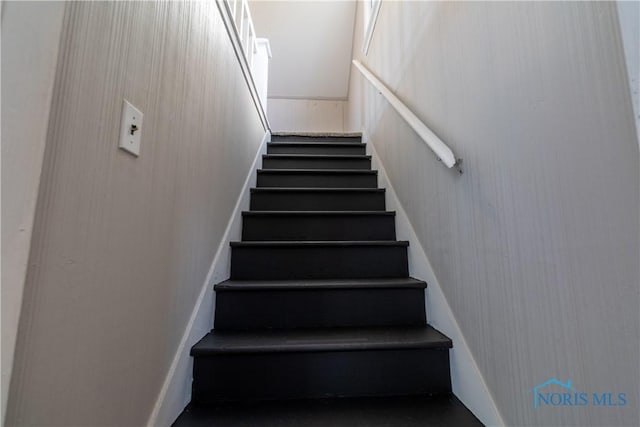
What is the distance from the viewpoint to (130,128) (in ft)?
2.29

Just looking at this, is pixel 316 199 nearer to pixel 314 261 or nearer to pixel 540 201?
pixel 314 261

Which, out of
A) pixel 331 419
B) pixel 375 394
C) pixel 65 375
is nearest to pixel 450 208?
pixel 375 394

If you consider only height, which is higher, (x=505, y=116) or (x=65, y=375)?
(x=505, y=116)

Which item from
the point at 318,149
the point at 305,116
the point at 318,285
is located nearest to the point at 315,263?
the point at 318,285

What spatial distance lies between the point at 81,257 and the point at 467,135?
1097mm

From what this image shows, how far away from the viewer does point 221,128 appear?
1464mm

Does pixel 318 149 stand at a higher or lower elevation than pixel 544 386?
higher

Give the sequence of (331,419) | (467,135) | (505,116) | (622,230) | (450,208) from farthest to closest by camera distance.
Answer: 1. (450,208)
2. (467,135)
3. (331,419)
4. (505,116)
5. (622,230)

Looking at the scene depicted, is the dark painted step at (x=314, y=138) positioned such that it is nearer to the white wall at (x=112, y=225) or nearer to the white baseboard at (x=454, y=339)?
the white baseboard at (x=454, y=339)

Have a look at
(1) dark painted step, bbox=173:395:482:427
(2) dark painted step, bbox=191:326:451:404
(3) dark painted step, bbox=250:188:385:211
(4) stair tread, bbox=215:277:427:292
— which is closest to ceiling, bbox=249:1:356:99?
(3) dark painted step, bbox=250:188:385:211

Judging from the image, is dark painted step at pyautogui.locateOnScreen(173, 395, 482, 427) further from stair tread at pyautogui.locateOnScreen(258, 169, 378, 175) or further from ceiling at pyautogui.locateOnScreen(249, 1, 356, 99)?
ceiling at pyautogui.locateOnScreen(249, 1, 356, 99)

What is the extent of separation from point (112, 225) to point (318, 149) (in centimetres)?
219

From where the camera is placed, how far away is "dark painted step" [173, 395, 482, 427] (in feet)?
2.96

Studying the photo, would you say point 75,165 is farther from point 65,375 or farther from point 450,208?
point 450,208
